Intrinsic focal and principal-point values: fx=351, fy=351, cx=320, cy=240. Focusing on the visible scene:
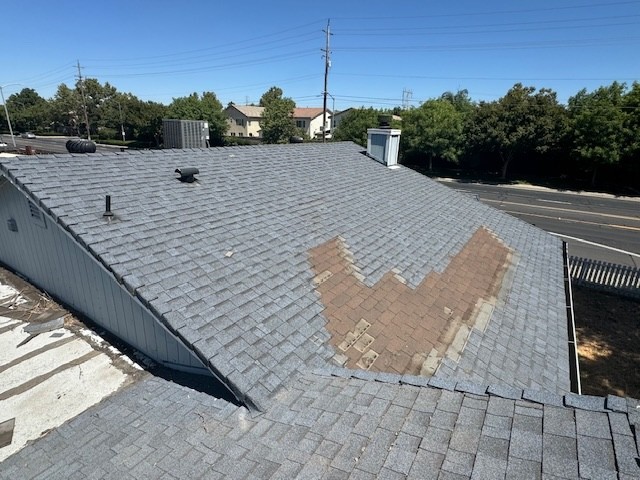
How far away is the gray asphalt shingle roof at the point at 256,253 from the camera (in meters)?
4.80

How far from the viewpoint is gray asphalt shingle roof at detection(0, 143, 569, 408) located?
4.80 m

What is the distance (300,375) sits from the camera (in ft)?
15.2

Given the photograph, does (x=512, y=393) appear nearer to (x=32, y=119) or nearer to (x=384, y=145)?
(x=384, y=145)

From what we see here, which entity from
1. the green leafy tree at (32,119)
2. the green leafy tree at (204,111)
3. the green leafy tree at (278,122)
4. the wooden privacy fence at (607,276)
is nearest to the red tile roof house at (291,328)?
the wooden privacy fence at (607,276)

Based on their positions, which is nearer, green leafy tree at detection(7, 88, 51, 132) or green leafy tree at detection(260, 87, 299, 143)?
green leafy tree at detection(260, 87, 299, 143)

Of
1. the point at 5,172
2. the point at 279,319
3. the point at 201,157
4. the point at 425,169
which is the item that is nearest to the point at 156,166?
the point at 201,157

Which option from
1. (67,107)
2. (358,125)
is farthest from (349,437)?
(67,107)

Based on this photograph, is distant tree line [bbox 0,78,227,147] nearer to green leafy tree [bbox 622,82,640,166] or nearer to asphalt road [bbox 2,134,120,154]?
asphalt road [bbox 2,134,120,154]

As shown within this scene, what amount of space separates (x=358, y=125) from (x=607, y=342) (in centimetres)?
4314

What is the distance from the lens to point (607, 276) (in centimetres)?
1530

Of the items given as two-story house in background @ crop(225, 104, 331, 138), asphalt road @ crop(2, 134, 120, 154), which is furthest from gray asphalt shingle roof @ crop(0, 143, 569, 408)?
two-story house in background @ crop(225, 104, 331, 138)

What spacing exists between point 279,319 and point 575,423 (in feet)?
11.9

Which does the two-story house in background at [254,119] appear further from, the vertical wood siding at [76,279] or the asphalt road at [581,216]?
the vertical wood siding at [76,279]

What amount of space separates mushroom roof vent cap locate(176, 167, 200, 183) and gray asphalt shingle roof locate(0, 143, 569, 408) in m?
0.19
